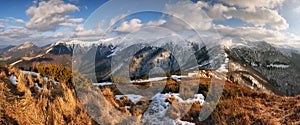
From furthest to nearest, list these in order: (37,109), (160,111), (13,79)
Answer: (160,111), (13,79), (37,109)

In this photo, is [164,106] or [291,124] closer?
[291,124]

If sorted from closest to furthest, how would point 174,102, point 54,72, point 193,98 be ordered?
point 174,102, point 193,98, point 54,72

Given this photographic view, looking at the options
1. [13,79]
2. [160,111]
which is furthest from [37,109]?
[160,111]

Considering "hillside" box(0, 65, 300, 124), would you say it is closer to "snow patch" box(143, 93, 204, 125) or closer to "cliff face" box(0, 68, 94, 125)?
"cliff face" box(0, 68, 94, 125)

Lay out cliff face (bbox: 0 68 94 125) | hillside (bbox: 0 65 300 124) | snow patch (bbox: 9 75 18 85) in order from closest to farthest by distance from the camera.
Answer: cliff face (bbox: 0 68 94 125)
hillside (bbox: 0 65 300 124)
snow patch (bbox: 9 75 18 85)

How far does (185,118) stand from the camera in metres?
11.9

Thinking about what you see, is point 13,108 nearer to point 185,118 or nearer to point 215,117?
point 185,118

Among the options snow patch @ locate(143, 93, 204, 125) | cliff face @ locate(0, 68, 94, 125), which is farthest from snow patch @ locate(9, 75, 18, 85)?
snow patch @ locate(143, 93, 204, 125)

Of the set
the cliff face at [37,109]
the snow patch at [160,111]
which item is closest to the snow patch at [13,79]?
the cliff face at [37,109]

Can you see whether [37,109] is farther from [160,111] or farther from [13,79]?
[160,111]

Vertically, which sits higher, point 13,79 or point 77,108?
point 13,79

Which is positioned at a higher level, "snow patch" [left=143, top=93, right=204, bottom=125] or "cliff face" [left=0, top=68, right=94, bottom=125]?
"cliff face" [left=0, top=68, right=94, bottom=125]

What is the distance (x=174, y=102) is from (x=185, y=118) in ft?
6.54

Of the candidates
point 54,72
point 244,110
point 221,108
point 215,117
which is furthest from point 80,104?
point 54,72
